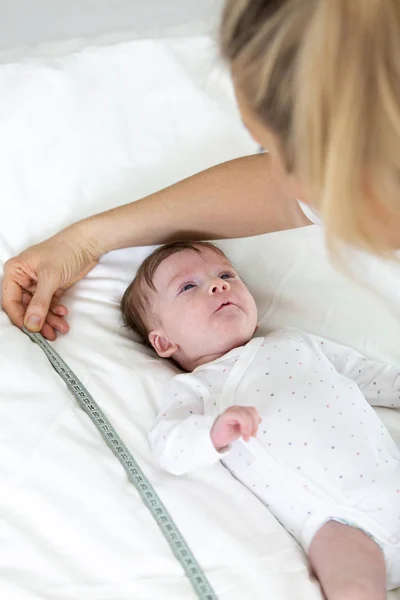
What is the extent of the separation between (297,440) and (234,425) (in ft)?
0.57

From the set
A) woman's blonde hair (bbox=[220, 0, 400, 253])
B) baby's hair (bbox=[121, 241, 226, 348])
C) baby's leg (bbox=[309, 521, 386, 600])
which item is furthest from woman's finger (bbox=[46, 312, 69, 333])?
woman's blonde hair (bbox=[220, 0, 400, 253])

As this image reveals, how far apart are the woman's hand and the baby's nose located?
28 centimetres

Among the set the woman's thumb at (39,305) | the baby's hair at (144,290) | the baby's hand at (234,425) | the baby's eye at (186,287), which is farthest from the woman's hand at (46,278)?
the baby's hand at (234,425)

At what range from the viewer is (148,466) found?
48.2 inches

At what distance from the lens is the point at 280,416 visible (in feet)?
4.10

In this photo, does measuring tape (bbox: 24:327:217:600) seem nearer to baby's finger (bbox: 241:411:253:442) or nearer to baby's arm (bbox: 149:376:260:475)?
baby's arm (bbox: 149:376:260:475)

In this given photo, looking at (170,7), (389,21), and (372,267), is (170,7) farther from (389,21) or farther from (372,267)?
(389,21)

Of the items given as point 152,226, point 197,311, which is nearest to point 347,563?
point 197,311

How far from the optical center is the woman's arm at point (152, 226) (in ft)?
4.70

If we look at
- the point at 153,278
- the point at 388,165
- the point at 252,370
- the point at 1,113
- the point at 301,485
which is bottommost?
the point at 301,485

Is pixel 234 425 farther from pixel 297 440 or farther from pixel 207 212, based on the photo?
pixel 207 212

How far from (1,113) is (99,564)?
3.55 ft

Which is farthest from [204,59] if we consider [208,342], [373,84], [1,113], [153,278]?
[373,84]

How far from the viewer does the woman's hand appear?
1438 mm
